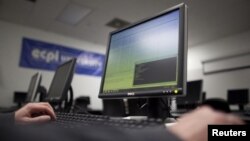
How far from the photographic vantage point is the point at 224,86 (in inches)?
230

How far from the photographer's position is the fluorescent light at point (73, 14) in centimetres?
419

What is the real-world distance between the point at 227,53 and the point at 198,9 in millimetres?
2340

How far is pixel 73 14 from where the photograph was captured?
14.8 feet

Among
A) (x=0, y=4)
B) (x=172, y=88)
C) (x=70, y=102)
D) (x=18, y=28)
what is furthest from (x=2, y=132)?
(x=18, y=28)

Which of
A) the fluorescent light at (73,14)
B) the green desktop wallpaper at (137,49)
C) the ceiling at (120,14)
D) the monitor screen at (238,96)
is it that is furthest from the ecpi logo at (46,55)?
the green desktop wallpaper at (137,49)

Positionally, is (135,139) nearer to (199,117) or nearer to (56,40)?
(199,117)

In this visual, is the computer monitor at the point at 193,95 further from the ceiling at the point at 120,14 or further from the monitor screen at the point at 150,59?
the ceiling at the point at 120,14

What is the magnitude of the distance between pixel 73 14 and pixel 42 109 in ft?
13.5

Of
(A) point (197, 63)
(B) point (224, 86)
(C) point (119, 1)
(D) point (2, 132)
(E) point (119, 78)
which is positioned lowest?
(D) point (2, 132)

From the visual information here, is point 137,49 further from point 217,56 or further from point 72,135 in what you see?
point 217,56

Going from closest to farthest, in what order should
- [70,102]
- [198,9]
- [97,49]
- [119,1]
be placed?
[70,102], [119,1], [198,9], [97,49]

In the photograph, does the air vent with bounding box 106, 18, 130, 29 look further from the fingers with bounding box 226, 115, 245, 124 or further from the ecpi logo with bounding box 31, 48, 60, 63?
the fingers with bounding box 226, 115, 245, 124

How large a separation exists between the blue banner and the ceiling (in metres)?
0.43

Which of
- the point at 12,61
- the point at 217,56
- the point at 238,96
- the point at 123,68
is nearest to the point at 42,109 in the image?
the point at 123,68
